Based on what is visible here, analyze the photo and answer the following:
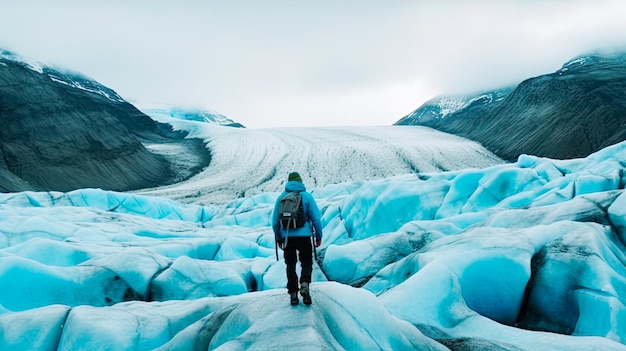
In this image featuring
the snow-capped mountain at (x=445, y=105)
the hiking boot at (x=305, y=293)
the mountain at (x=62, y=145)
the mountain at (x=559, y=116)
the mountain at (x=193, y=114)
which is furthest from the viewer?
the mountain at (x=193, y=114)

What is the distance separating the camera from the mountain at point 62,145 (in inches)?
878

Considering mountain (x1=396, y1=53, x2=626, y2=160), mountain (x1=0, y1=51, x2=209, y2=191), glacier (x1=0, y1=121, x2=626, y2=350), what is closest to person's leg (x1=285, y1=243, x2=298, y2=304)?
glacier (x1=0, y1=121, x2=626, y2=350)

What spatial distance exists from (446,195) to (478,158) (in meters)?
17.5

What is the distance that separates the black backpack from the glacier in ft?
1.99

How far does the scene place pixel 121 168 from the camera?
2731 cm

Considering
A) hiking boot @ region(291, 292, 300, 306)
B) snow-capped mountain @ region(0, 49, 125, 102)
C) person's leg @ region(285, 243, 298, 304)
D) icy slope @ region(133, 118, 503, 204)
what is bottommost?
icy slope @ region(133, 118, 503, 204)

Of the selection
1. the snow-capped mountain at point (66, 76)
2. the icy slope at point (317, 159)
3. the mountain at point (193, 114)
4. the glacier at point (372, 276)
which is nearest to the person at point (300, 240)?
the glacier at point (372, 276)

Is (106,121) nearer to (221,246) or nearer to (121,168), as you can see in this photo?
(121,168)

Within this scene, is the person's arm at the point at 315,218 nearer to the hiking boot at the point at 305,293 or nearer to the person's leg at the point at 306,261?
the person's leg at the point at 306,261

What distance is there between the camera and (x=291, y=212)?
9.90 feet

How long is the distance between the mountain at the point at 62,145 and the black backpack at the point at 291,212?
20.1 meters

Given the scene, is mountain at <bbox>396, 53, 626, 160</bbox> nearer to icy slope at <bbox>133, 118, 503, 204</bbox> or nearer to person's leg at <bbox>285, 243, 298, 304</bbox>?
icy slope at <bbox>133, 118, 503, 204</bbox>

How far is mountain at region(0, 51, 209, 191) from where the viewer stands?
22312 millimetres

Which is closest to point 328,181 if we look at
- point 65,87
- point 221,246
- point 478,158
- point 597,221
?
point 478,158
